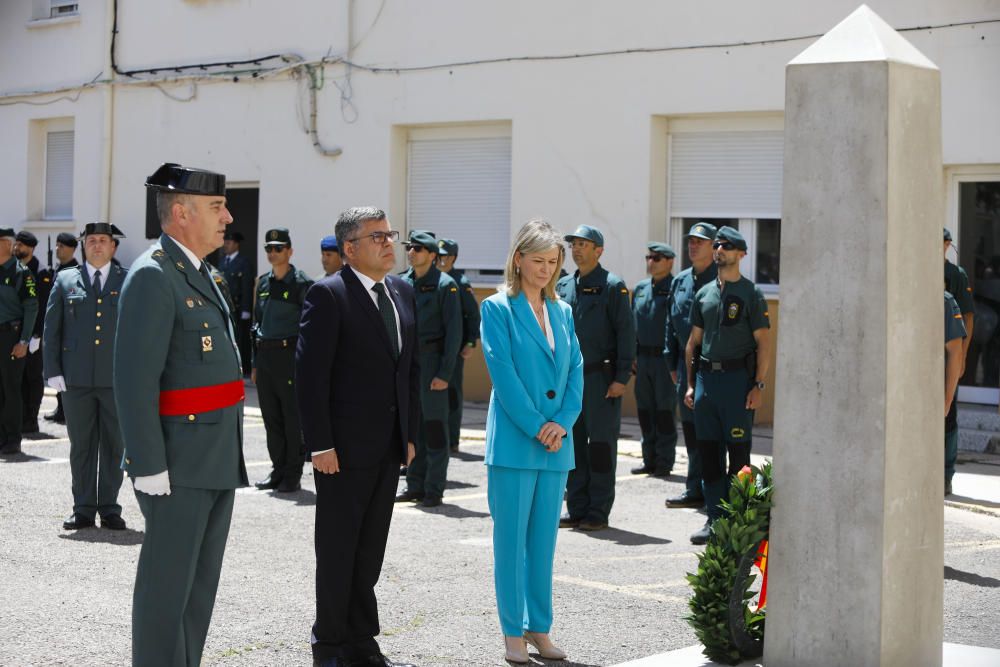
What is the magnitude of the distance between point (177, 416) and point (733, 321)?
5.18 m

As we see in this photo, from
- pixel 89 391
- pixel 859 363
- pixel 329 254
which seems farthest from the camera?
pixel 329 254

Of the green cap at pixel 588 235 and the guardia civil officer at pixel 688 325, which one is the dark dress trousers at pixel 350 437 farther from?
the guardia civil officer at pixel 688 325

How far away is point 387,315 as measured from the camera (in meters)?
6.32

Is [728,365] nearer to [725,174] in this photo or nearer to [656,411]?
[656,411]

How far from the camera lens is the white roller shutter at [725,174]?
15.6 m

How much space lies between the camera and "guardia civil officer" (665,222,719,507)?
11078mm

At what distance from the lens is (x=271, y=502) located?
10.9 meters

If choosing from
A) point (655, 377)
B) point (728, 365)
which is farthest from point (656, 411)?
point (728, 365)

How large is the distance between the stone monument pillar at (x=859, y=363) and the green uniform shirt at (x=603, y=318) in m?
4.50

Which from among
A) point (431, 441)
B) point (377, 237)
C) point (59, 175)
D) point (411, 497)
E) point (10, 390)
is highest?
point (59, 175)

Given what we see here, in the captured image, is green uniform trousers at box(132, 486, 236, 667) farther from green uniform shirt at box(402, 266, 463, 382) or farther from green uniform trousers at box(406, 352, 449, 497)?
green uniform shirt at box(402, 266, 463, 382)

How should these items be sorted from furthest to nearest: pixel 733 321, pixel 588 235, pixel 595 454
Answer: pixel 588 235
pixel 595 454
pixel 733 321

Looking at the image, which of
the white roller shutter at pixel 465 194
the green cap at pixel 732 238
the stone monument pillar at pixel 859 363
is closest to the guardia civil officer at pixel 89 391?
the green cap at pixel 732 238

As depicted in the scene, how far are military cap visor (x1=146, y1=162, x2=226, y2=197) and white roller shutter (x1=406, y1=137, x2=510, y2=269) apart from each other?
40.4 feet
